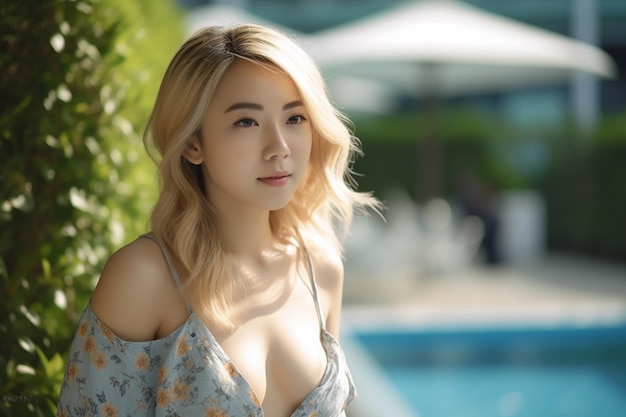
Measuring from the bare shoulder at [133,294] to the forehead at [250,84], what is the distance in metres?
0.37

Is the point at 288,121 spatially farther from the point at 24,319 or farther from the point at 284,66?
the point at 24,319

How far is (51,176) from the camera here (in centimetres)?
241

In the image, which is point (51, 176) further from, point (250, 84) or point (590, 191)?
point (590, 191)

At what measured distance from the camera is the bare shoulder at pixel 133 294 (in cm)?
169

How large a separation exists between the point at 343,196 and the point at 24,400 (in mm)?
996

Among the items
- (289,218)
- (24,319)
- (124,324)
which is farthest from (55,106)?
(124,324)

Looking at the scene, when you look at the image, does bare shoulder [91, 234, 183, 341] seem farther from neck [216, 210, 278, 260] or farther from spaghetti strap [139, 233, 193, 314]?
neck [216, 210, 278, 260]

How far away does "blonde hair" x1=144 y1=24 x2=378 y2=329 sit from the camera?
1.79 m

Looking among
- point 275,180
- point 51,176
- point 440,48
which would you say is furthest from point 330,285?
point 440,48

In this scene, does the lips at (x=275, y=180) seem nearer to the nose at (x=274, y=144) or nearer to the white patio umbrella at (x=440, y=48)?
the nose at (x=274, y=144)

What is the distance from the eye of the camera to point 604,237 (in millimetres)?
13852

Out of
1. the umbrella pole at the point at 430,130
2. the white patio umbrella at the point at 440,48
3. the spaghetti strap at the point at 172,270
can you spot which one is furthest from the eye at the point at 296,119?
the umbrella pole at the point at 430,130

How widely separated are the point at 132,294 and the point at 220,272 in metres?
0.22

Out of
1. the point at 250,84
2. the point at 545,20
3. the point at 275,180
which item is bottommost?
the point at 275,180
